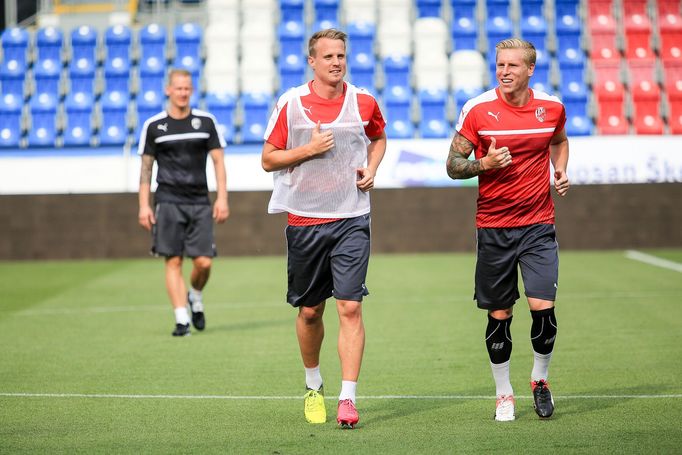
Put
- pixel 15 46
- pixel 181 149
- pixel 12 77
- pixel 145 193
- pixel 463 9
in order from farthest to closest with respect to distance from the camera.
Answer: pixel 463 9 < pixel 15 46 < pixel 12 77 < pixel 181 149 < pixel 145 193

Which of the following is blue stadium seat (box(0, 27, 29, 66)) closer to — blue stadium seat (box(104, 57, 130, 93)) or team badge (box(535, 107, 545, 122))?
blue stadium seat (box(104, 57, 130, 93))

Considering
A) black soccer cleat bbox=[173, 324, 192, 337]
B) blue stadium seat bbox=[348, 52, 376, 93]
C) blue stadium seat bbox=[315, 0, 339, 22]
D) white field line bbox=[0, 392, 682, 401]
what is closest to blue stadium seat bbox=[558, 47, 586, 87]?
blue stadium seat bbox=[348, 52, 376, 93]

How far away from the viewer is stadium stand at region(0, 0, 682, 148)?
20766 millimetres

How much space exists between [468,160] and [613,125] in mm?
14902

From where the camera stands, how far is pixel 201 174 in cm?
1062

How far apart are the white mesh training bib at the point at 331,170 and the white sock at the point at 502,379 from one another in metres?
1.14

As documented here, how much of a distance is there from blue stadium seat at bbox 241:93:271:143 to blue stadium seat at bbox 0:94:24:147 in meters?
4.01

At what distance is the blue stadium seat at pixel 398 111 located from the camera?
20.1 metres

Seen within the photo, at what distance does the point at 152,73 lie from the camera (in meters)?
21.5

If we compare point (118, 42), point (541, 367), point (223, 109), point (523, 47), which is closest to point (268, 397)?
point (541, 367)

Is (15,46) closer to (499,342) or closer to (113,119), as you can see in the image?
(113,119)

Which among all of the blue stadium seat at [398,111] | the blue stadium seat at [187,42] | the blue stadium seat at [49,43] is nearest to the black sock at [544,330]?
the blue stadium seat at [398,111]

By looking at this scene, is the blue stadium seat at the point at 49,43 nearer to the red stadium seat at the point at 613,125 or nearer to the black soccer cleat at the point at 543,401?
the red stadium seat at the point at 613,125

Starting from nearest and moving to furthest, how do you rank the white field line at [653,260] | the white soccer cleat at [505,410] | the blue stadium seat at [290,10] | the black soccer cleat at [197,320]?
the white soccer cleat at [505,410], the black soccer cleat at [197,320], the white field line at [653,260], the blue stadium seat at [290,10]
